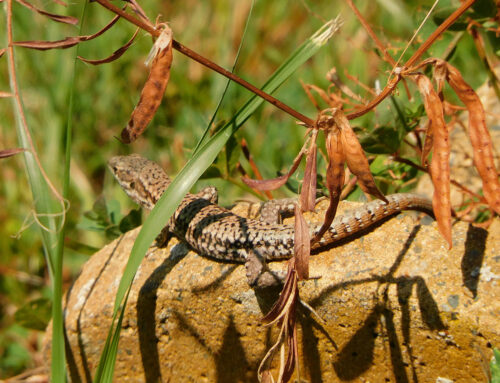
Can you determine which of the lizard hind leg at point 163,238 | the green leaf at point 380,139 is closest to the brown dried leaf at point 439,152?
the green leaf at point 380,139

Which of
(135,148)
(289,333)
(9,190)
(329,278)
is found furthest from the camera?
(135,148)

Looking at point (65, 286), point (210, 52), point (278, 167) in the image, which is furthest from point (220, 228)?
point (210, 52)

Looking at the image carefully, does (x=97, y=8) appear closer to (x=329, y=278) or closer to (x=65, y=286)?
(x=65, y=286)

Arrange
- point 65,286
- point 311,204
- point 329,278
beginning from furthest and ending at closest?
point 65,286 < point 329,278 < point 311,204

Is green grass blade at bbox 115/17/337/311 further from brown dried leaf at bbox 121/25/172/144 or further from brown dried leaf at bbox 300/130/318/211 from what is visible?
brown dried leaf at bbox 300/130/318/211

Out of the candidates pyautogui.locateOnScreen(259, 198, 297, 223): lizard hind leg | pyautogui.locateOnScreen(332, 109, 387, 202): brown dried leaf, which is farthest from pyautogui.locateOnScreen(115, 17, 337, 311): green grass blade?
pyautogui.locateOnScreen(259, 198, 297, 223): lizard hind leg

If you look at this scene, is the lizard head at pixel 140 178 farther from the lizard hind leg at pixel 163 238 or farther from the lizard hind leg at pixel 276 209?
the lizard hind leg at pixel 276 209
